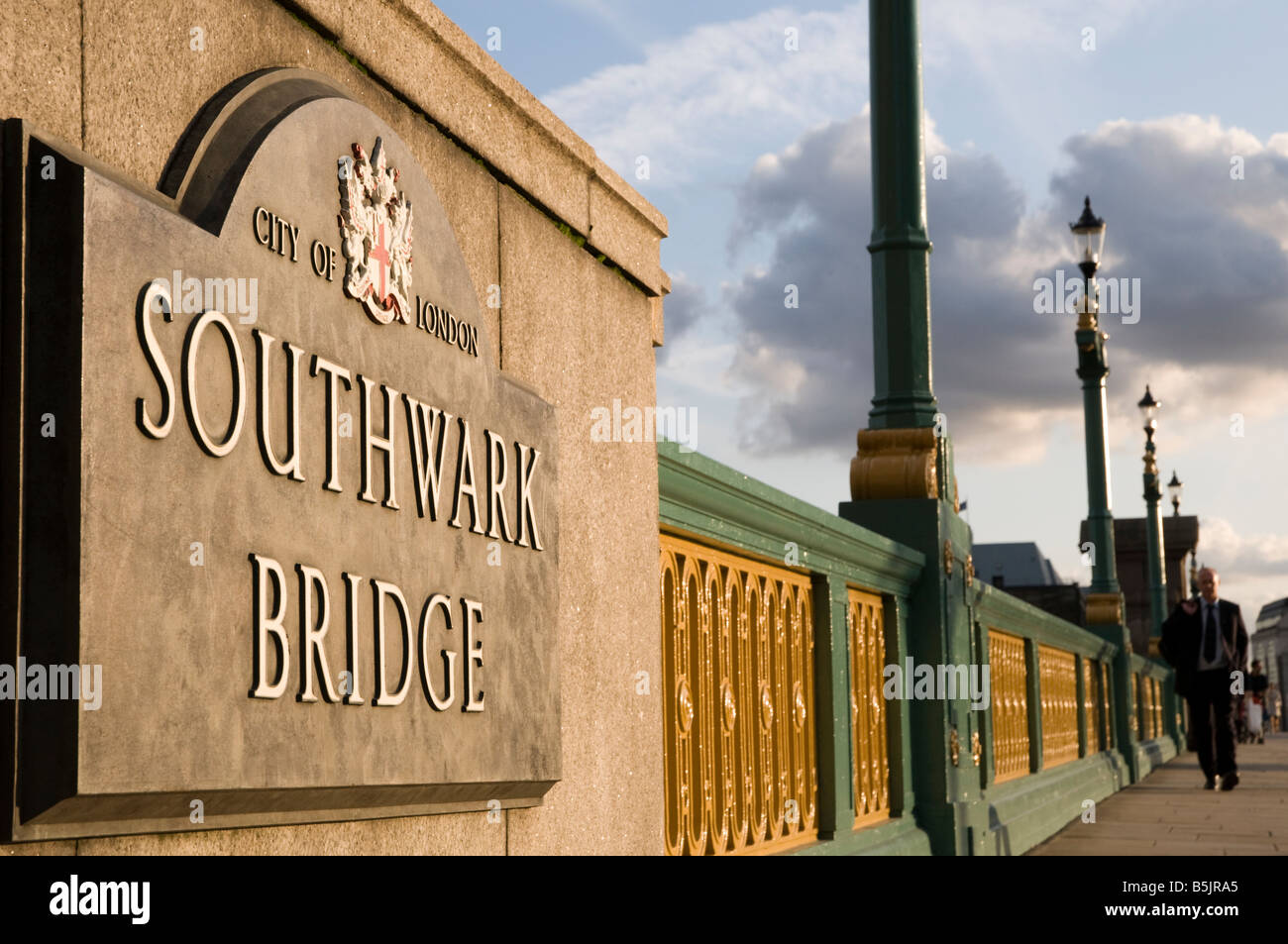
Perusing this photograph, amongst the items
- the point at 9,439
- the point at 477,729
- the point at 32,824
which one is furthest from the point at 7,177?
the point at 477,729

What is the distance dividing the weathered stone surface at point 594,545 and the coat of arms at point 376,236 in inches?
23.6

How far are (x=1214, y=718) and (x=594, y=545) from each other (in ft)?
33.3

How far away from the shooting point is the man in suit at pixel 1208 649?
1165 centimetres

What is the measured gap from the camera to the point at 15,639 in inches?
70.7

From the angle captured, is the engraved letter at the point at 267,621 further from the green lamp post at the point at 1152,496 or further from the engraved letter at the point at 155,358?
the green lamp post at the point at 1152,496

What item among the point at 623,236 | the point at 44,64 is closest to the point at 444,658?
the point at 44,64

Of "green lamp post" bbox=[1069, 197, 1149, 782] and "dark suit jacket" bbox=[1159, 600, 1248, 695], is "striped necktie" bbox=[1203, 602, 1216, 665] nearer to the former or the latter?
"dark suit jacket" bbox=[1159, 600, 1248, 695]

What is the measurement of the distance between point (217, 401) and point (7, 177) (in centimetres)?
41

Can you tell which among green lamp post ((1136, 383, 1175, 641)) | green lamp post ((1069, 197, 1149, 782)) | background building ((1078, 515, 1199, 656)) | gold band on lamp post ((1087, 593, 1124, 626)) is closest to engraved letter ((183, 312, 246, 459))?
green lamp post ((1069, 197, 1149, 782))

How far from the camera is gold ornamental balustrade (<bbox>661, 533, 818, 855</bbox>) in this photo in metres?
4.42

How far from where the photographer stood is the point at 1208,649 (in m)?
11.7

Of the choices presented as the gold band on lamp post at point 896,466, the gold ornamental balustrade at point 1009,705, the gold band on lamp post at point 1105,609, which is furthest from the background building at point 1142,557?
the gold band on lamp post at point 896,466

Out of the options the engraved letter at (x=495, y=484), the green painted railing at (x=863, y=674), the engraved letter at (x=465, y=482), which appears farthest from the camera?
the green painted railing at (x=863, y=674)
